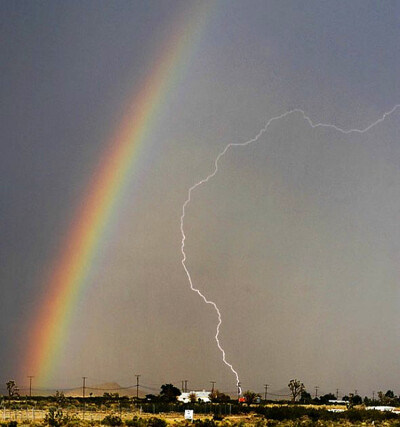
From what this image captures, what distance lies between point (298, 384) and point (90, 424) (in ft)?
363

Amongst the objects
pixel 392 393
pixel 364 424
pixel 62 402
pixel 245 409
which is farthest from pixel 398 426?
pixel 392 393

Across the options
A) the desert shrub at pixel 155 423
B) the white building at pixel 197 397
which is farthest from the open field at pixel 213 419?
the white building at pixel 197 397

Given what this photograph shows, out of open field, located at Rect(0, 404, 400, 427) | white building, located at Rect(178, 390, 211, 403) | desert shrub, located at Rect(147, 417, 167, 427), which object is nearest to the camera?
desert shrub, located at Rect(147, 417, 167, 427)

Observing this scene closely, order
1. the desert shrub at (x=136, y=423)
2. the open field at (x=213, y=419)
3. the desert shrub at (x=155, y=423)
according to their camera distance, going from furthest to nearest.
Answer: the open field at (x=213, y=419) → the desert shrub at (x=155, y=423) → the desert shrub at (x=136, y=423)

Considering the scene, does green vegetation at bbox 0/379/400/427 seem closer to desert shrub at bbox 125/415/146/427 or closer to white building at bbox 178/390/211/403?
desert shrub at bbox 125/415/146/427

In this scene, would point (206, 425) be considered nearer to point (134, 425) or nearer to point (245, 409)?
point (134, 425)

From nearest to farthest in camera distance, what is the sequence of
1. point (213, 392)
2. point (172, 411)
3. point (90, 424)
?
point (90, 424), point (172, 411), point (213, 392)

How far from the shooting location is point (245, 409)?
91875mm

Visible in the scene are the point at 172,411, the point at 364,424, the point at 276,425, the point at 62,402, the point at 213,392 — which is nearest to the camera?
the point at 276,425

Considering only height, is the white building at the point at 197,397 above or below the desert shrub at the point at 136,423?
below

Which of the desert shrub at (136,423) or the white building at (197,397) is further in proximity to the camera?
the white building at (197,397)

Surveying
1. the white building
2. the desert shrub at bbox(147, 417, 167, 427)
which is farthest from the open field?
the white building

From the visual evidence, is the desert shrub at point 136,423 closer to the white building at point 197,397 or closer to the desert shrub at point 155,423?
the desert shrub at point 155,423

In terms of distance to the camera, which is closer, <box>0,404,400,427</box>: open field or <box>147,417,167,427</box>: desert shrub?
<box>147,417,167,427</box>: desert shrub
